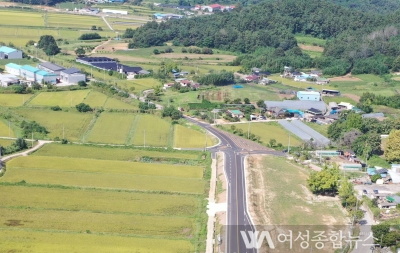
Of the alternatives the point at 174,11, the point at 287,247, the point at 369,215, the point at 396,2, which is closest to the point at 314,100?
the point at 369,215

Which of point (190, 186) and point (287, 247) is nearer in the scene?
point (287, 247)

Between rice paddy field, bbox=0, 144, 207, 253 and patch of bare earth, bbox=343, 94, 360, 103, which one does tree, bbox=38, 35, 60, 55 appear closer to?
rice paddy field, bbox=0, 144, 207, 253

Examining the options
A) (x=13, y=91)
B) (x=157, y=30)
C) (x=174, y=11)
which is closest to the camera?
(x=13, y=91)

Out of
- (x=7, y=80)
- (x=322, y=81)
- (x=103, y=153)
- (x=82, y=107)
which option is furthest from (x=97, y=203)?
(x=322, y=81)

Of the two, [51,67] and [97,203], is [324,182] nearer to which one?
[97,203]

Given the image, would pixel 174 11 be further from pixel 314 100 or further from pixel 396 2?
pixel 314 100

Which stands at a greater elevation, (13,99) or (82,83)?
(82,83)

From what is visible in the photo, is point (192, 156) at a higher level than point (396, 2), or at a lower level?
lower
